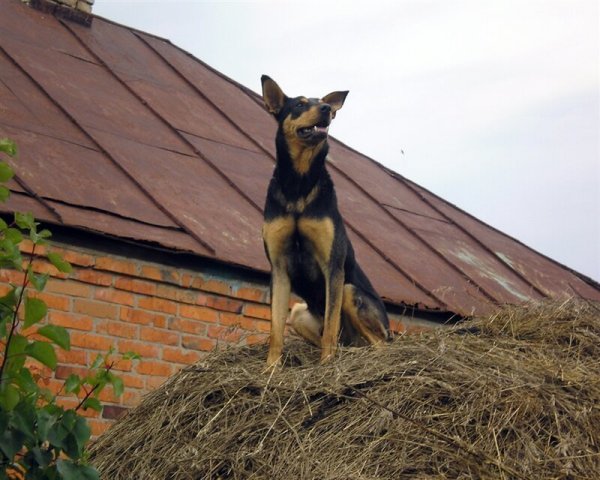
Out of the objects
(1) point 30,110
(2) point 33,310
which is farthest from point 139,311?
(2) point 33,310

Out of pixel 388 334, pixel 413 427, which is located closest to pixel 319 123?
pixel 388 334

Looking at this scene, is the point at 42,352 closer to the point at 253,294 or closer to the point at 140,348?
the point at 140,348

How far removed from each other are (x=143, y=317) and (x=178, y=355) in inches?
16.1

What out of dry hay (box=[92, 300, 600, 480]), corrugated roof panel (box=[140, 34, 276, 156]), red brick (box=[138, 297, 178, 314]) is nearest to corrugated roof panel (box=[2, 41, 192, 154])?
corrugated roof panel (box=[140, 34, 276, 156])

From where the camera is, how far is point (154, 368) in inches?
304

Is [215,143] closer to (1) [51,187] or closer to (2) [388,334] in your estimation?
(1) [51,187]

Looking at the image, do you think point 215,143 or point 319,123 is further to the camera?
point 215,143

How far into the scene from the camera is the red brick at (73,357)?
7164mm

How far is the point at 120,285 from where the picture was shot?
7555 mm

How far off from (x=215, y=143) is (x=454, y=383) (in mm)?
6097

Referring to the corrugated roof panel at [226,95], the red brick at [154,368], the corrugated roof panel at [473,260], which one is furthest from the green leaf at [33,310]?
the corrugated roof panel at [226,95]

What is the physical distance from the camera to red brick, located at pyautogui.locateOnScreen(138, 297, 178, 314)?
7691 mm

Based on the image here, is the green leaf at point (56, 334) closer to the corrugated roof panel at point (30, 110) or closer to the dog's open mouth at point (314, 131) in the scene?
the dog's open mouth at point (314, 131)

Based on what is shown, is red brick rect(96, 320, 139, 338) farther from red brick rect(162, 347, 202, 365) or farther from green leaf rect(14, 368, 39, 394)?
green leaf rect(14, 368, 39, 394)
